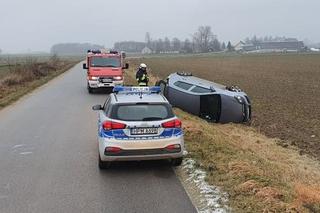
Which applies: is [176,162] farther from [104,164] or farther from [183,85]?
[183,85]

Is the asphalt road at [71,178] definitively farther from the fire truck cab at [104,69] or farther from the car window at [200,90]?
the fire truck cab at [104,69]

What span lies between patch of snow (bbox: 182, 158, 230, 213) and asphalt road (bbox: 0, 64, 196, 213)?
266mm

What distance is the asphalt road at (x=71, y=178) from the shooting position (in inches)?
279

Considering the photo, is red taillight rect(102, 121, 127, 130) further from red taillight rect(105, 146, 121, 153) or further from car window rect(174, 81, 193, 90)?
car window rect(174, 81, 193, 90)

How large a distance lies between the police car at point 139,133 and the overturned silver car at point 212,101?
7.47 meters

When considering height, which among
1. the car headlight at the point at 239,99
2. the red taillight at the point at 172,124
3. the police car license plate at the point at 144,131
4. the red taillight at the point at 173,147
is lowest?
the car headlight at the point at 239,99

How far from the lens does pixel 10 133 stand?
13461 mm

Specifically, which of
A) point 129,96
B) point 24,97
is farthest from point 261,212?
point 24,97

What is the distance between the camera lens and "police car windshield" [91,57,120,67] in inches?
1060

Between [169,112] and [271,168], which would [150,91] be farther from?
[271,168]

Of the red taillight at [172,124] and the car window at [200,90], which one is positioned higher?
the red taillight at [172,124]

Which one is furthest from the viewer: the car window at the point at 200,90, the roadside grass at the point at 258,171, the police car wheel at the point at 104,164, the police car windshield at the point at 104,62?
the police car windshield at the point at 104,62

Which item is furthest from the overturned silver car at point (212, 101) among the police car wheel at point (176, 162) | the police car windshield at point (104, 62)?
the police car windshield at point (104, 62)

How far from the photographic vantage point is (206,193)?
294 inches
